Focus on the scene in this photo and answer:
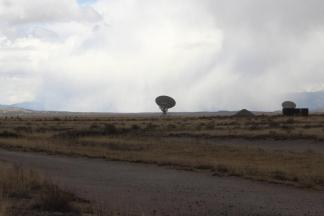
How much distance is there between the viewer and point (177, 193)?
19.3 m

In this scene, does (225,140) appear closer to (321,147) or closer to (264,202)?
(321,147)

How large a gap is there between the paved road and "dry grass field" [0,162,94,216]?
864 millimetres

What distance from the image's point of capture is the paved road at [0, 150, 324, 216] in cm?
1605

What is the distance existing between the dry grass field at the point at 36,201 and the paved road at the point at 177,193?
2.83 feet

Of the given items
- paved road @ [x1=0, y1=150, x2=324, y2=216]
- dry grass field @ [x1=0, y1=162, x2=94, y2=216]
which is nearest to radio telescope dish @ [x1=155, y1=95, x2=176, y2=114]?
paved road @ [x1=0, y1=150, x2=324, y2=216]

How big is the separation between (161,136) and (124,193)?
36.3 metres

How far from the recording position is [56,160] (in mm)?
32969

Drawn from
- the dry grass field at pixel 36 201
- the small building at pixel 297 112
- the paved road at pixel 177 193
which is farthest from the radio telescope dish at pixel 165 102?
the dry grass field at pixel 36 201

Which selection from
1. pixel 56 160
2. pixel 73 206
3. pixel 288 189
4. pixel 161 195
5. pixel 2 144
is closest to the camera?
pixel 73 206

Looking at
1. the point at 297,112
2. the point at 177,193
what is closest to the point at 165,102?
the point at 297,112

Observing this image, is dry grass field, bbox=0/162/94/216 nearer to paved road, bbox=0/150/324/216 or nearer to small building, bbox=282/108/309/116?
paved road, bbox=0/150/324/216

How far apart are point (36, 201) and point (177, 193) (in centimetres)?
507

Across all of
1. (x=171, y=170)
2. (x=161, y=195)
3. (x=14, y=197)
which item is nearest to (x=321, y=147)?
(x=171, y=170)

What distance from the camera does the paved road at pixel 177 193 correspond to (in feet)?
52.6
